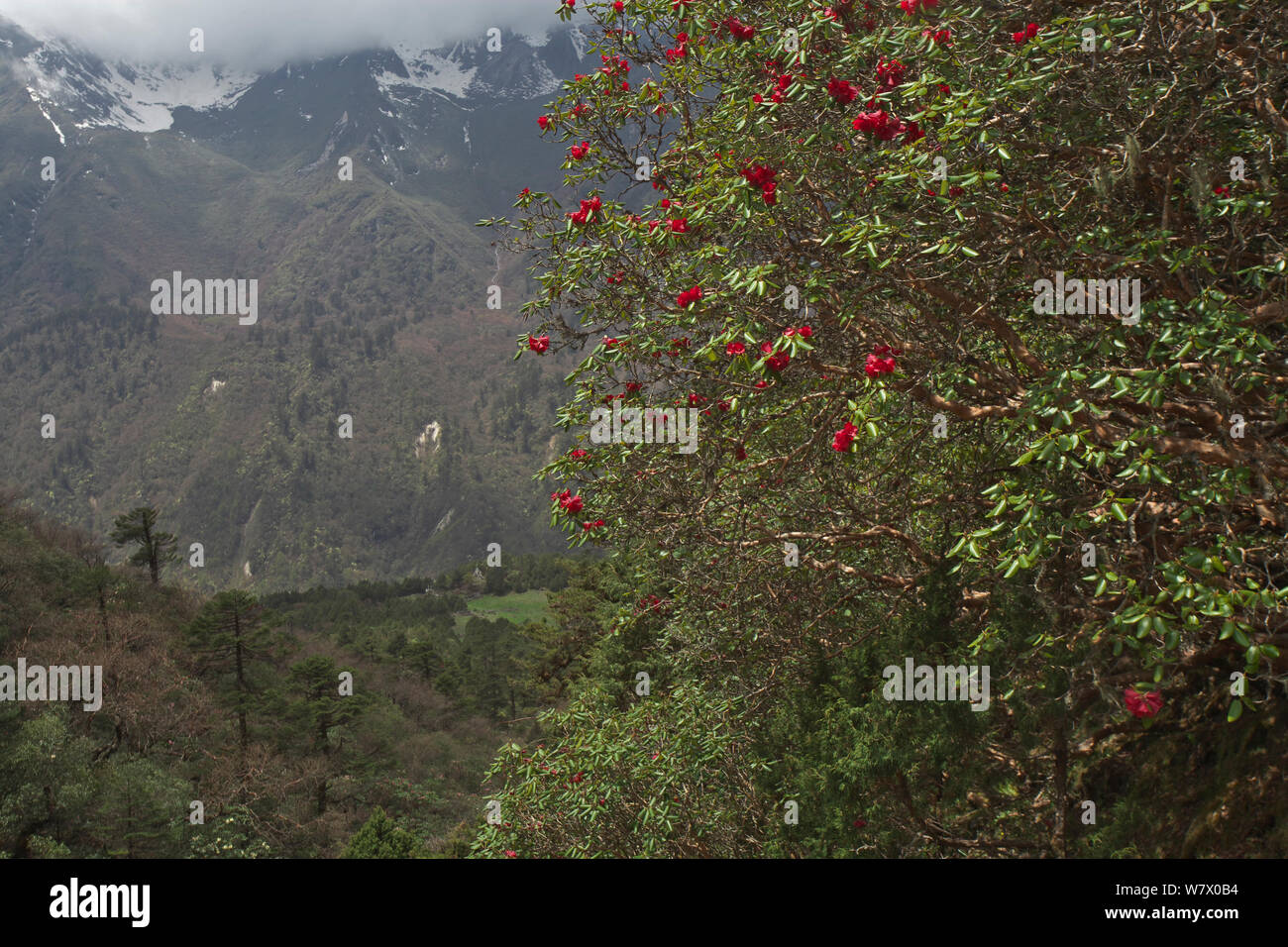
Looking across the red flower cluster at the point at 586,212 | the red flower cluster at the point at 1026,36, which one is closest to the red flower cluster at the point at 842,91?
the red flower cluster at the point at 1026,36

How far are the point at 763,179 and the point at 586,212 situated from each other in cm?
156

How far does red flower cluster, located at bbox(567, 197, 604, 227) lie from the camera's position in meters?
5.76

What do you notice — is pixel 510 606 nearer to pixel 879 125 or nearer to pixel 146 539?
pixel 146 539

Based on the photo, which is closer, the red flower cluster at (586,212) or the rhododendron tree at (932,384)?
the rhododendron tree at (932,384)

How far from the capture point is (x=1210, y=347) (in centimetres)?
368

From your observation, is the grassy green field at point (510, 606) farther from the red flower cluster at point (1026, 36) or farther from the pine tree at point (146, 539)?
the red flower cluster at point (1026, 36)

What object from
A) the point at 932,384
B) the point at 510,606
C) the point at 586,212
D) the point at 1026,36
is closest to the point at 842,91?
the point at 1026,36

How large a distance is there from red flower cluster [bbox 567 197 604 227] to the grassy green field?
91.8 metres

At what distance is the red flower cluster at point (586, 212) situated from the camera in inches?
227

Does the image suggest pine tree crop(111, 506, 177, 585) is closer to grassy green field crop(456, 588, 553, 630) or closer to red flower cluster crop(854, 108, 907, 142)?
red flower cluster crop(854, 108, 907, 142)

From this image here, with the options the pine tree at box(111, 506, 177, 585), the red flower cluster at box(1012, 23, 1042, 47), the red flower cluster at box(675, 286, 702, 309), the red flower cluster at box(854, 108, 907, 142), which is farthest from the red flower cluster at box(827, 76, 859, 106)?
the pine tree at box(111, 506, 177, 585)

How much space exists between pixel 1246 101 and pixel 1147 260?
1.12 meters

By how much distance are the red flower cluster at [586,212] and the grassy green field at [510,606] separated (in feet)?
301
